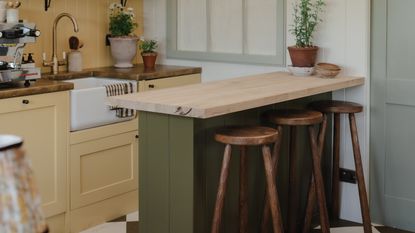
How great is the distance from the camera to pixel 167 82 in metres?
4.41

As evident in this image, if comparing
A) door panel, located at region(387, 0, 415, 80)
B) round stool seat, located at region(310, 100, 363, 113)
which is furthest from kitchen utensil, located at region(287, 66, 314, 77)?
door panel, located at region(387, 0, 415, 80)

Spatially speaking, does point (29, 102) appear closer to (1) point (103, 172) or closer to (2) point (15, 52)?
(2) point (15, 52)

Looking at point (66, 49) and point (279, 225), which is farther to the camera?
point (66, 49)

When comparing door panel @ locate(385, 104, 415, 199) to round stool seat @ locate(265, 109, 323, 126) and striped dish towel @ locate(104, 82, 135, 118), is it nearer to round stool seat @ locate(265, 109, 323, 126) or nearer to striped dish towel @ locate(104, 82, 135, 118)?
round stool seat @ locate(265, 109, 323, 126)

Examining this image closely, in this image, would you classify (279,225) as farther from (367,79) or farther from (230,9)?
(230,9)

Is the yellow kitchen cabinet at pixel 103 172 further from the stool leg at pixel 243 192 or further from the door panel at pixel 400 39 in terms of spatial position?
the door panel at pixel 400 39

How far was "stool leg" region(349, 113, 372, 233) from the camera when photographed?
11.8 ft

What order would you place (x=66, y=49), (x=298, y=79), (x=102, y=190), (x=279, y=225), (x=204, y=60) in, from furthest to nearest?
(x=204, y=60)
(x=66, y=49)
(x=102, y=190)
(x=298, y=79)
(x=279, y=225)

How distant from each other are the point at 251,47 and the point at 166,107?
1.85 m

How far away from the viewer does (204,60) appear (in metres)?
4.64

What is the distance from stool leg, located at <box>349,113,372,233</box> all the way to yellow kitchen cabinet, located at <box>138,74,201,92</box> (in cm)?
137

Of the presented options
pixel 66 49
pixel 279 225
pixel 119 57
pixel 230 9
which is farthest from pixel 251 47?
pixel 279 225

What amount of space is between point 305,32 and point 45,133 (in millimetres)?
1666


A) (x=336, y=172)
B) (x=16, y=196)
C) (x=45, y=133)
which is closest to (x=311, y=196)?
(x=336, y=172)
